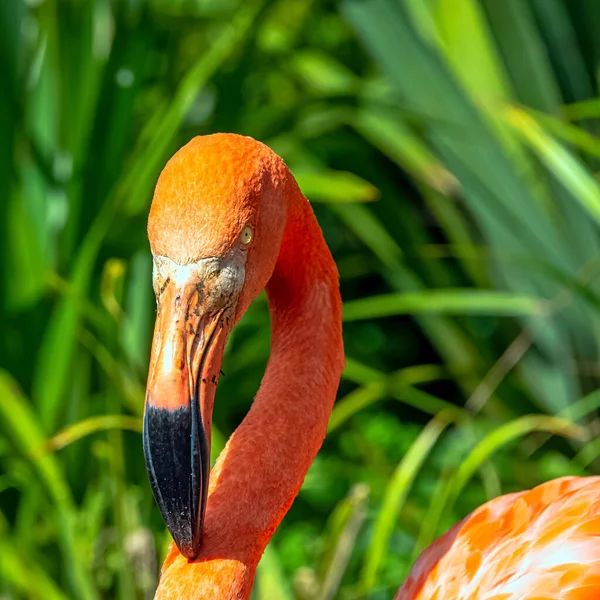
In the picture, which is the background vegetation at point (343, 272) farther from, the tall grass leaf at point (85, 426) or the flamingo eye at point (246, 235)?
the flamingo eye at point (246, 235)

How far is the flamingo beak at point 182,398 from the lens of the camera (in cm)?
136

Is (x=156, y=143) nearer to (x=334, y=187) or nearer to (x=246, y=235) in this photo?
(x=334, y=187)

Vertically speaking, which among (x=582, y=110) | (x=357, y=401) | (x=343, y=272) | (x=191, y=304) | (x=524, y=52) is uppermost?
(x=191, y=304)

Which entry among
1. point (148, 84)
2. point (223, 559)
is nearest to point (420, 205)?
point (148, 84)

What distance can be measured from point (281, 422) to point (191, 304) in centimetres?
33

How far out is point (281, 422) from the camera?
64.8 inches

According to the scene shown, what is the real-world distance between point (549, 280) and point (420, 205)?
1.28m

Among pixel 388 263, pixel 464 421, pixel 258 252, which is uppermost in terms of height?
pixel 258 252

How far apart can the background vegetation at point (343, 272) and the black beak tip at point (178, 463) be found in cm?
89

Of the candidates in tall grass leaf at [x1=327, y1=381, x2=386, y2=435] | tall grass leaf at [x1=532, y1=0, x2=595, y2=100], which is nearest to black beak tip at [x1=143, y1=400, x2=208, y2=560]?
tall grass leaf at [x1=327, y1=381, x2=386, y2=435]

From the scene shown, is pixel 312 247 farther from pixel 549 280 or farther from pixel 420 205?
pixel 420 205

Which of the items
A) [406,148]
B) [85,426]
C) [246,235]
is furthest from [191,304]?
[406,148]

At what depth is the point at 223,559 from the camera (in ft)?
4.93

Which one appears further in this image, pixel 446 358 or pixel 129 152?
pixel 446 358
